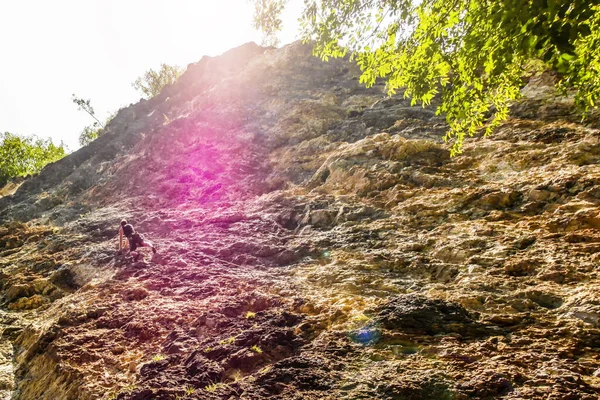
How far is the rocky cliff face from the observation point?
17.5ft

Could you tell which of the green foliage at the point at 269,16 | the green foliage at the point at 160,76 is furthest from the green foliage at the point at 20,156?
the green foliage at the point at 269,16

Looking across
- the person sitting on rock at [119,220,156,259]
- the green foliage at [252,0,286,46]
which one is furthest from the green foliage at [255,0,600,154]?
the person sitting on rock at [119,220,156,259]

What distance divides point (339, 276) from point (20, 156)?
71323mm

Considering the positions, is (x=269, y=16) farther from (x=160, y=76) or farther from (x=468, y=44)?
(x=160, y=76)

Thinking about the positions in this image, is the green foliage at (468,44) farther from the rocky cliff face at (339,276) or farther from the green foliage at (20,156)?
the green foliage at (20,156)

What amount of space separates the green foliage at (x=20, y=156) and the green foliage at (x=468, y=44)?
57.0 meters

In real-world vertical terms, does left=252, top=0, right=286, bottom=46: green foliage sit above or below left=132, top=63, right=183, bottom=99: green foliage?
below

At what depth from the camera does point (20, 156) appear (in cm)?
5991

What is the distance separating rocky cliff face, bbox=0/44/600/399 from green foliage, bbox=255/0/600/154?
3136mm

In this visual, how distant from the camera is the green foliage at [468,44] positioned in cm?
429

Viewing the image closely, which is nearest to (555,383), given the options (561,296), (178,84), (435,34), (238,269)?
(561,296)

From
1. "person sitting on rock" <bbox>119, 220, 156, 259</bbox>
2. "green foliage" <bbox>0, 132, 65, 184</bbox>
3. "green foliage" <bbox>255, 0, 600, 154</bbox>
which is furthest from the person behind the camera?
"green foliage" <bbox>0, 132, 65, 184</bbox>

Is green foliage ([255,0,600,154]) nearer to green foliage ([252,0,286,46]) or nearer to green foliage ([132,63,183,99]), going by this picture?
green foliage ([252,0,286,46])

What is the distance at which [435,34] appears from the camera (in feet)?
21.8
